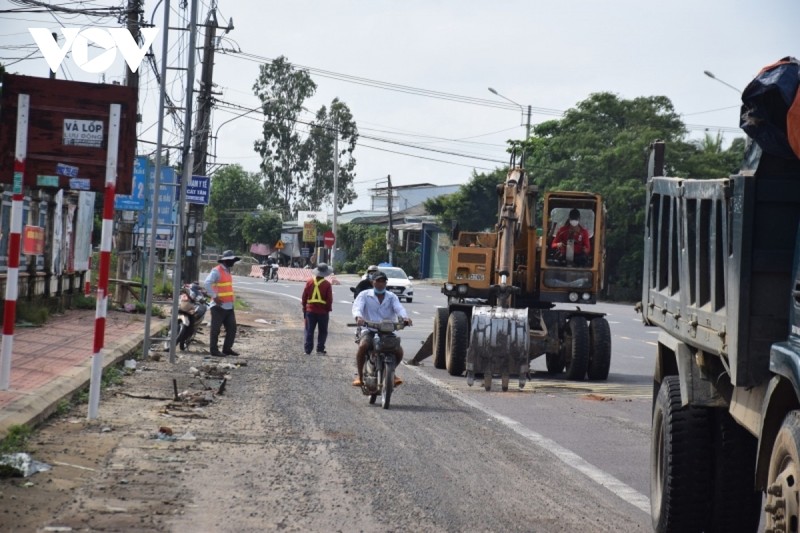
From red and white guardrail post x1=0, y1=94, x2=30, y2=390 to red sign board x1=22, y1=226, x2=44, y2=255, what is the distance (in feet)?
36.4

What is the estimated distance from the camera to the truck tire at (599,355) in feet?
65.2

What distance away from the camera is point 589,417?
46.6 ft

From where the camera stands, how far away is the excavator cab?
20891 mm

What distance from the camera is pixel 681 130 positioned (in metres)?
63.8

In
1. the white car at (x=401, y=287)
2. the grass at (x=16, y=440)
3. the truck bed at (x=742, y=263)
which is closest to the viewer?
the truck bed at (x=742, y=263)

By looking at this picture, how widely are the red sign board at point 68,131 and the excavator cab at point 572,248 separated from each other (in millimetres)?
9926

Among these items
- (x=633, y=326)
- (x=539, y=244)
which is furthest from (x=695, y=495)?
(x=633, y=326)

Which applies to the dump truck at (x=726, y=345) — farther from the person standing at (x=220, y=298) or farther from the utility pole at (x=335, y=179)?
the utility pole at (x=335, y=179)

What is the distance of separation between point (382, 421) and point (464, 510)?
492 centimetres

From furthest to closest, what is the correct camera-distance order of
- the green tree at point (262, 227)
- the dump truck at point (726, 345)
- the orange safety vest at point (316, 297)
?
the green tree at point (262, 227) < the orange safety vest at point (316, 297) < the dump truck at point (726, 345)

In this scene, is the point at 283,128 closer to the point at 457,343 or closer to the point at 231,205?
the point at 231,205

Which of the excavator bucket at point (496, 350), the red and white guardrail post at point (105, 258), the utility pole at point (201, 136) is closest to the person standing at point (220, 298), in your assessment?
the excavator bucket at point (496, 350)

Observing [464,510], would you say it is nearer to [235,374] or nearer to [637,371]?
[235,374]

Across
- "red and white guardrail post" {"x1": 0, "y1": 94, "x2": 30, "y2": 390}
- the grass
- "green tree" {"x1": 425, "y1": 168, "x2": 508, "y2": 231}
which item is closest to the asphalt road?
the grass
